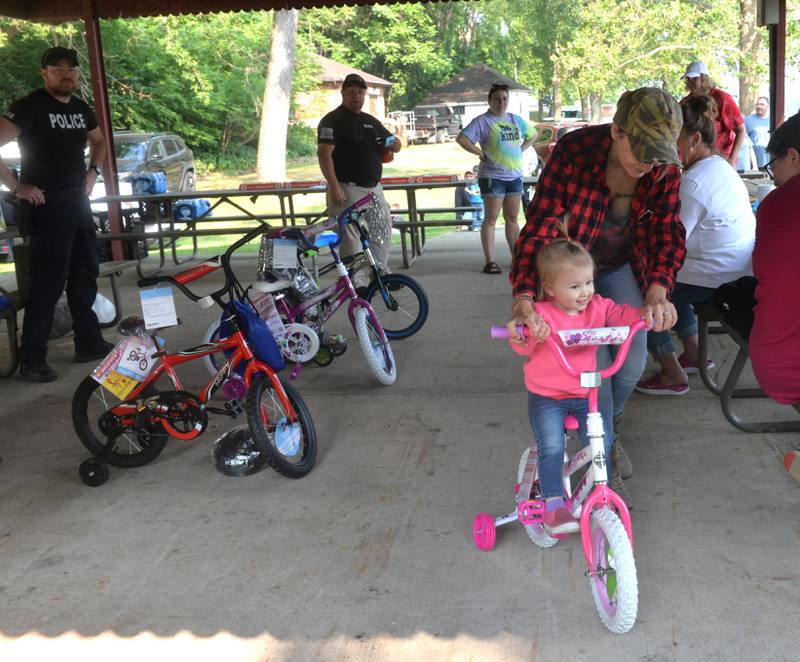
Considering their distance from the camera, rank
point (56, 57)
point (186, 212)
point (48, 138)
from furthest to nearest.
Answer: point (186, 212) → point (48, 138) → point (56, 57)

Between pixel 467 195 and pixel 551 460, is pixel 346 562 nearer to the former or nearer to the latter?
pixel 551 460

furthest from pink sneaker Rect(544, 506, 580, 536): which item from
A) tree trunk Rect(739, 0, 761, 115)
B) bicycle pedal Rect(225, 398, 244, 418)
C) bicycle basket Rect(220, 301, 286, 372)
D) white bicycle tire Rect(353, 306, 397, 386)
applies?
tree trunk Rect(739, 0, 761, 115)

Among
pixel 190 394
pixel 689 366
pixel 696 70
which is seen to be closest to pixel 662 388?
pixel 689 366

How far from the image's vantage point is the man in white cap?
663cm

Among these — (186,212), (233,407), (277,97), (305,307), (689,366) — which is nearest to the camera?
(233,407)

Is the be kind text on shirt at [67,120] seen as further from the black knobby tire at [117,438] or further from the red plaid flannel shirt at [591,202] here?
the red plaid flannel shirt at [591,202]

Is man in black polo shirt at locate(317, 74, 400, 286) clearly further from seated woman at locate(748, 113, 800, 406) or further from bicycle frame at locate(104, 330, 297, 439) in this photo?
seated woman at locate(748, 113, 800, 406)

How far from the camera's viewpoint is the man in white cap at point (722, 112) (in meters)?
6.63

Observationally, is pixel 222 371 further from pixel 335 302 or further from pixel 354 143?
pixel 354 143

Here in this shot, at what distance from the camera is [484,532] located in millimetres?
3248

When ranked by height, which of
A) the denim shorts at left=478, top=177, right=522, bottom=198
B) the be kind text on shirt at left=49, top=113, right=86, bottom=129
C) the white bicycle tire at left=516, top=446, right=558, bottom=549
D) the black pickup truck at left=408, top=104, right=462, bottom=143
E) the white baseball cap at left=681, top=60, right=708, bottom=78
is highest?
the black pickup truck at left=408, top=104, right=462, bottom=143

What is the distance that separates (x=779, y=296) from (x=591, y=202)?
2.58 ft

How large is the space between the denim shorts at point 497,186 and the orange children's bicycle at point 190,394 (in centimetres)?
487

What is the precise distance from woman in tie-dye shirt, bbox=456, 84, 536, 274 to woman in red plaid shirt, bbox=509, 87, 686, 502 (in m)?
5.41
